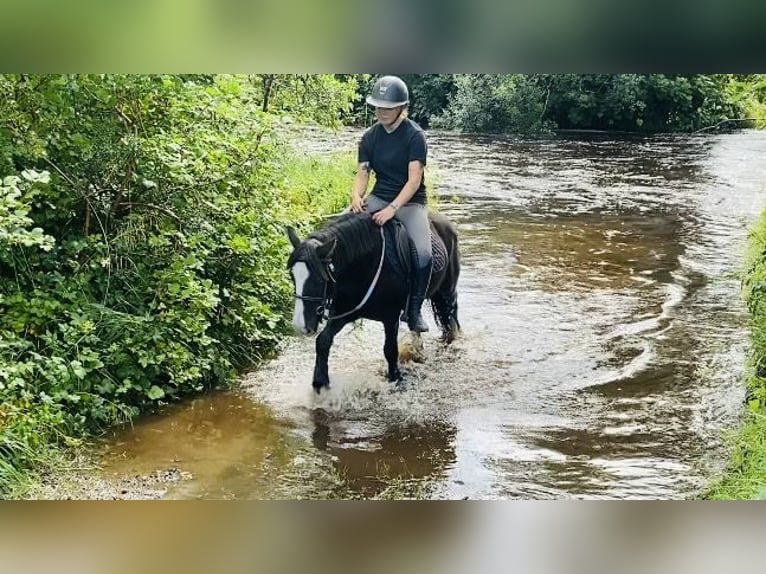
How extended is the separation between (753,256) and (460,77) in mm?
1921

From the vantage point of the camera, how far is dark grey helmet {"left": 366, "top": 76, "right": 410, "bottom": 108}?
319cm

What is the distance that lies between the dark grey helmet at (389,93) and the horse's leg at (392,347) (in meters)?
1.04

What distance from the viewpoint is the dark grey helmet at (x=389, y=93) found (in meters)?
3.19

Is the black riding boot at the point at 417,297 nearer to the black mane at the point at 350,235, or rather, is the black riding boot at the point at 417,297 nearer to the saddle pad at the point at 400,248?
the saddle pad at the point at 400,248

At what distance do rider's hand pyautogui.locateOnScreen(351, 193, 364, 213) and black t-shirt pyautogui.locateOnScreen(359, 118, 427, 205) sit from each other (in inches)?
4.2

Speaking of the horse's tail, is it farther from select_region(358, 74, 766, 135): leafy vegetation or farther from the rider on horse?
select_region(358, 74, 766, 135): leafy vegetation

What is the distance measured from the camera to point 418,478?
3.01m

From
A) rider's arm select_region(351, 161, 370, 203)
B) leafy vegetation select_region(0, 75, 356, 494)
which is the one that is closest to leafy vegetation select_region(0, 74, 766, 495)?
leafy vegetation select_region(0, 75, 356, 494)

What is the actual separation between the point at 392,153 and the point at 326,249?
23.3 inches

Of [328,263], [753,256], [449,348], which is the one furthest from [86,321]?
[753,256]
